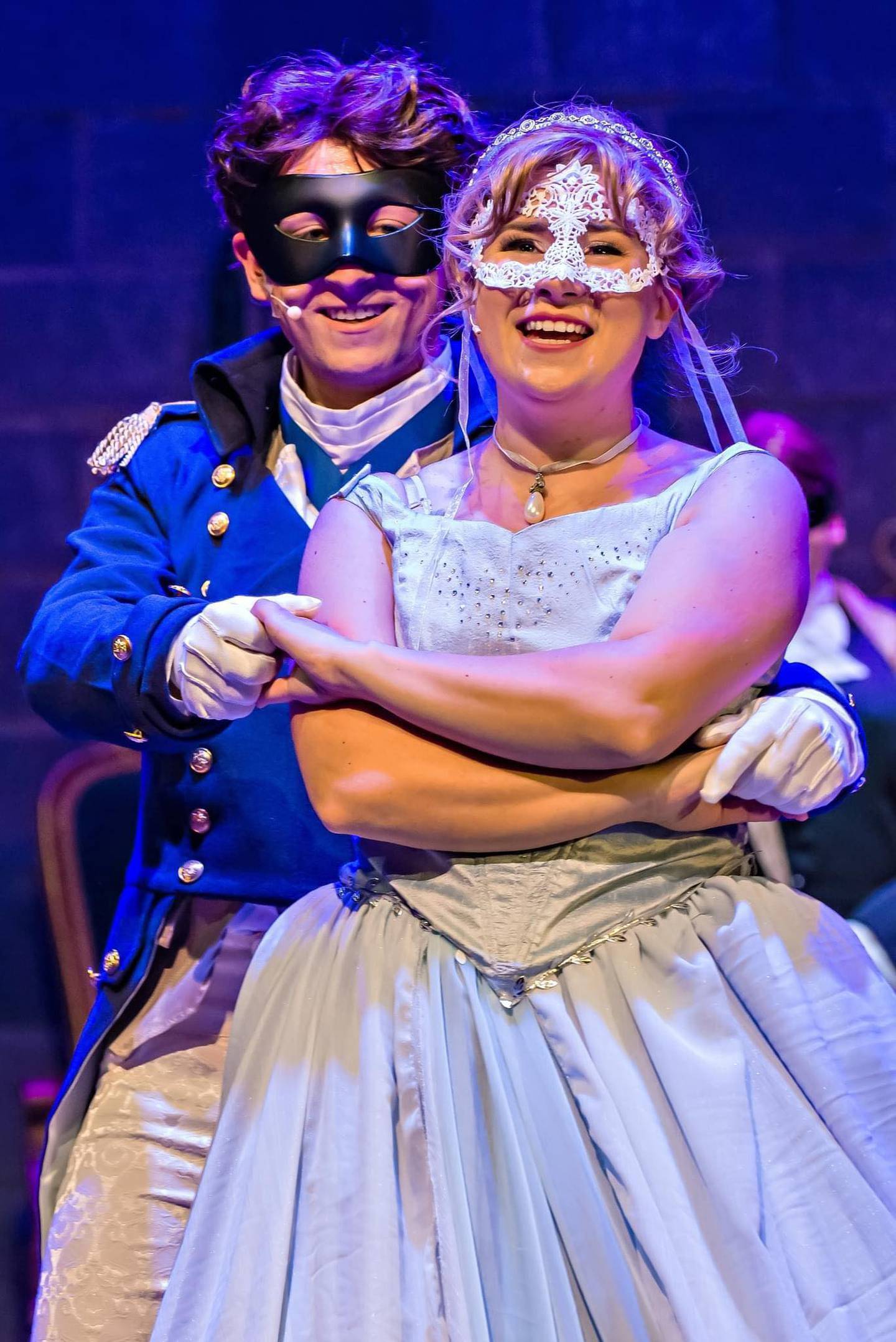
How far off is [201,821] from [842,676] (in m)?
1.33

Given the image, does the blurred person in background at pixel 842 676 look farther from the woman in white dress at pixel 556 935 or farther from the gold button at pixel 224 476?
the woman in white dress at pixel 556 935

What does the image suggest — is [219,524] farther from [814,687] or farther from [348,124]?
[814,687]

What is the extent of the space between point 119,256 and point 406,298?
3.32 feet

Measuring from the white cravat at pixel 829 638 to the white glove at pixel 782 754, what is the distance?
4.07 feet

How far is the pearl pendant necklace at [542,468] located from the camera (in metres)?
1.47

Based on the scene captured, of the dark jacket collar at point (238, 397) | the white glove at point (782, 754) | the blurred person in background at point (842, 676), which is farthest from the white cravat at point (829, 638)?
the white glove at point (782, 754)

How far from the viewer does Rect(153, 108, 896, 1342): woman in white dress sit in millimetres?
1226

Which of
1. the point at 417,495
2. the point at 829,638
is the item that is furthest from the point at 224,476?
the point at 829,638

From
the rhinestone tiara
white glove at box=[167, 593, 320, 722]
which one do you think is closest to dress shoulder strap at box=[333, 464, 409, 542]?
white glove at box=[167, 593, 320, 722]

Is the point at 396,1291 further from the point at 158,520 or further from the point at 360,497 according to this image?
the point at 158,520

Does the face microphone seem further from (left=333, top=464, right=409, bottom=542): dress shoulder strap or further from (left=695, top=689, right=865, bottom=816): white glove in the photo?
(left=695, top=689, right=865, bottom=816): white glove

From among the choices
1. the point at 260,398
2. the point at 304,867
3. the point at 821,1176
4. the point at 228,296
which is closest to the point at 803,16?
the point at 228,296

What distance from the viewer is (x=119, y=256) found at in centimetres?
264

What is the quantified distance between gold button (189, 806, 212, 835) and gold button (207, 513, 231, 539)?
0.33 meters
